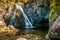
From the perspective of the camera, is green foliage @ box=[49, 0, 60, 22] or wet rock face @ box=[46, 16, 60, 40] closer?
wet rock face @ box=[46, 16, 60, 40]

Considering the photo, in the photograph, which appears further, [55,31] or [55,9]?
[55,9]

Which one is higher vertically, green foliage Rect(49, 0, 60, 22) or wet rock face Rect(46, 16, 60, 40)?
green foliage Rect(49, 0, 60, 22)

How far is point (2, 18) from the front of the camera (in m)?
15.3

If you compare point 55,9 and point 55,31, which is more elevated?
point 55,9

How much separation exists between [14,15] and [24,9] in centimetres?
109

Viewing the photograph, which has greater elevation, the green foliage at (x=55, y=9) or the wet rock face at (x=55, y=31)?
the green foliage at (x=55, y=9)

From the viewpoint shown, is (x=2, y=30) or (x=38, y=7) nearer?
(x=2, y=30)

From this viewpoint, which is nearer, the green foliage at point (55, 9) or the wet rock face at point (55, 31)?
the wet rock face at point (55, 31)

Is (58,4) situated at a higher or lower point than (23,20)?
higher

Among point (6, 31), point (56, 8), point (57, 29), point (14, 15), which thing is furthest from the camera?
point (14, 15)

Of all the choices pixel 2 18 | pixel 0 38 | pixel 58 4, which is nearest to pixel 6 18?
pixel 2 18

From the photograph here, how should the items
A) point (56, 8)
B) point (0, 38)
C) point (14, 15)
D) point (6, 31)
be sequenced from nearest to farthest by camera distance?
point (56, 8) < point (0, 38) < point (6, 31) < point (14, 15)

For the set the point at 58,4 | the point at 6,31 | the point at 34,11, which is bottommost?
the point at 6,31

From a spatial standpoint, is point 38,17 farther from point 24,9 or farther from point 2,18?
point 2,18
